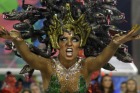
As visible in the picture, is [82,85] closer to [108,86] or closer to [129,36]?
[129,36]

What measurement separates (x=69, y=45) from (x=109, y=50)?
13.0 inches

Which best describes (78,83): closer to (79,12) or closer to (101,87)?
(79,12)

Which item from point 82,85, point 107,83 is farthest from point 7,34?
point 107,83

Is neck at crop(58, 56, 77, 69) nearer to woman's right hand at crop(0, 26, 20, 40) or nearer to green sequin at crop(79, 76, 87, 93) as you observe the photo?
green sequin at crop(79, 76, 87, 93)

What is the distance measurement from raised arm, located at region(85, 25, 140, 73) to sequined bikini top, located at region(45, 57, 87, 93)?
0.12 meters

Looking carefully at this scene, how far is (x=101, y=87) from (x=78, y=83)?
1.64 meters

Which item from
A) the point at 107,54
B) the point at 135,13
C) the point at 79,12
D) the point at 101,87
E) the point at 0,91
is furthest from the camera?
the point at 135,13

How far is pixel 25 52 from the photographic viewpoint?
413cm

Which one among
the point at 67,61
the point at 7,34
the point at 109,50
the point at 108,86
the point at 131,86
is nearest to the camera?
the point at 7,34

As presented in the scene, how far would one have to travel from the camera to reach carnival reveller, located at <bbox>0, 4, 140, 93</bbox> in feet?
13.8

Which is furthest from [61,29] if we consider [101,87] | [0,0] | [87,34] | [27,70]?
[0,0]

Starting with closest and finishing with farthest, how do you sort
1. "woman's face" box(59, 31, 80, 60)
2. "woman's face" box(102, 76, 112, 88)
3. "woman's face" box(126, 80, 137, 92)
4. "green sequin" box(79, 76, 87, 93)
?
"woman's face" box(59, 31, 80, 60)
"green sequin" box(79, 76, 87, 93)
"woman's face" box(126, 80, 137, 92)
"woman's face" box(102, 76, 112, 88)

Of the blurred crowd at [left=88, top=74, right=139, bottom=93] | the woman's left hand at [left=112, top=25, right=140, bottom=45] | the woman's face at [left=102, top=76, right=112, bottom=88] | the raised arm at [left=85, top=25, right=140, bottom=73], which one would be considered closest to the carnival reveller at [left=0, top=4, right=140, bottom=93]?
the raised arm at [left=85, top=25, right=140, bottom=73]

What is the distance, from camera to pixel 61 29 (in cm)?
424
